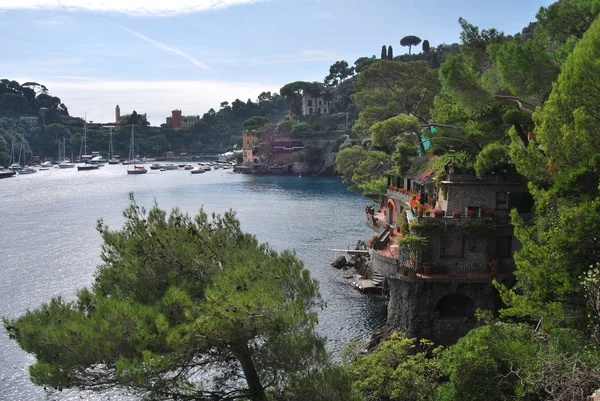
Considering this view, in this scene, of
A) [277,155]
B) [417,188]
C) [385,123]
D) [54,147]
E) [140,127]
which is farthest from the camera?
[140,127]

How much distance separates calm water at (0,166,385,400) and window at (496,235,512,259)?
27.7ft

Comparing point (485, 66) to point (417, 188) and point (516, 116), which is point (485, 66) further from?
point (417, 188)

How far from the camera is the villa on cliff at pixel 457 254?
2728cm

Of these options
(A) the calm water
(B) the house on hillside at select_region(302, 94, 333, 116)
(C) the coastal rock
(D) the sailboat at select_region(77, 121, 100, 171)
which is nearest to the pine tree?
(B) the house on hillside at select_region(302, 94, 333, 116)

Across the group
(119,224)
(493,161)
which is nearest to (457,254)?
(493,161)

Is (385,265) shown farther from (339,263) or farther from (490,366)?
(339,263)

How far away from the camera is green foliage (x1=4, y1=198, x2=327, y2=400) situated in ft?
43.3

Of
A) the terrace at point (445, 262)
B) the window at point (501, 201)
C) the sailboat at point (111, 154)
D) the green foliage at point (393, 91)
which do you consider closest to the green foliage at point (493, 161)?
the window at point (501, 201)

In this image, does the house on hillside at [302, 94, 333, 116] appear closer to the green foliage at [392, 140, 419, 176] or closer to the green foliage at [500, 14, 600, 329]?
the green foliage at [392, 140, 419, 176]

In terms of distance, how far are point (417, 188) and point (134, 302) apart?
2147cm

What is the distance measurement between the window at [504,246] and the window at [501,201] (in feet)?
5.04

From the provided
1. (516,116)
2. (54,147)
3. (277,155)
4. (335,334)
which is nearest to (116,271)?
(335,334)

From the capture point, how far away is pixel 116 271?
16.2 m

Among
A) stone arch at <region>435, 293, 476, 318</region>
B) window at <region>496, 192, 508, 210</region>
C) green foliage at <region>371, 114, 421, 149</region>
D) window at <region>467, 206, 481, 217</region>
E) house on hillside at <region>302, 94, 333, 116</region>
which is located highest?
house on hillside at <region>302, 94, 333, 116</region>
